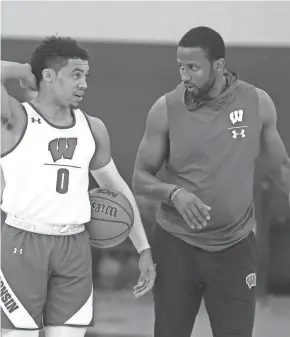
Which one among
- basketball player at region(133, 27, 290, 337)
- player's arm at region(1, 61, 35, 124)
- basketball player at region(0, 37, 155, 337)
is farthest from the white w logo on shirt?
player's arm at region(1, 61, 35, 124)

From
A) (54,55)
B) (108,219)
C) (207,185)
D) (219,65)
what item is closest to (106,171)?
(108,219)

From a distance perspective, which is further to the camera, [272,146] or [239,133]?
[272,146]

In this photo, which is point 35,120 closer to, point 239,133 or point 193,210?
point 193,210

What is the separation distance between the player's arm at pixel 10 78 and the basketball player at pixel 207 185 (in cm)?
69

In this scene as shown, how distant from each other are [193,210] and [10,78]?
3.52ft

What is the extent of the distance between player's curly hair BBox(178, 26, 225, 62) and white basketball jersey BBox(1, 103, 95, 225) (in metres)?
0.77

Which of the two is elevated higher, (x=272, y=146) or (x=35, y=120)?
(x=35, y=120)

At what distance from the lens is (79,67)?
3.37 meters

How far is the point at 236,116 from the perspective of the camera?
3.51 meters

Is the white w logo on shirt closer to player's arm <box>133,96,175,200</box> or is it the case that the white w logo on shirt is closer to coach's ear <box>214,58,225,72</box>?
coach's ear <box>214,58,225,72</box>

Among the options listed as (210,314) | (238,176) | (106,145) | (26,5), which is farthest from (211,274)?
(26,5)

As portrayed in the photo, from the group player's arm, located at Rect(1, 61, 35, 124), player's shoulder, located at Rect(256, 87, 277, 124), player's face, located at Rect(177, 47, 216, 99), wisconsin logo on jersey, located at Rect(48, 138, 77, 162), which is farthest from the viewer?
player's shoulder, located at Rect(256, 87, 277, 124)

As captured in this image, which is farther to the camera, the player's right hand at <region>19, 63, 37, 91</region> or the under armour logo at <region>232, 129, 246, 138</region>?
the under armour logo at <region>232, 129, 246, 138</region>

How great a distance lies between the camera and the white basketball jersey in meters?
3.22
